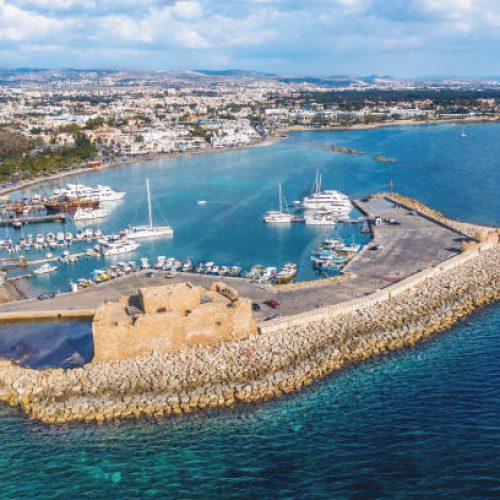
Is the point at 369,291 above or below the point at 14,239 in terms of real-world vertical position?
above

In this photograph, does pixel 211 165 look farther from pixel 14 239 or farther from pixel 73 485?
pixel 73 485

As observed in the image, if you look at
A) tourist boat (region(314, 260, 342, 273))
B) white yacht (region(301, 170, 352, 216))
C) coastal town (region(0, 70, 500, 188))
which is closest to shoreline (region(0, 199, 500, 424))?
tourist boat (region(314, 260, 342, 273))

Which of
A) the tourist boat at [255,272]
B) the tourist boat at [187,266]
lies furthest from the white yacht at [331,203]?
the tourist boat at [187,266]

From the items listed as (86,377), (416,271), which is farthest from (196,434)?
(416,271)

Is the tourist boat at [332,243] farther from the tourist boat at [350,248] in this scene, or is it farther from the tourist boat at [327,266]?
the tourist boat at [327,266]

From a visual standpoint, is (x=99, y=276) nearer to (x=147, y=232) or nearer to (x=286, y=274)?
(x=286, y=274)

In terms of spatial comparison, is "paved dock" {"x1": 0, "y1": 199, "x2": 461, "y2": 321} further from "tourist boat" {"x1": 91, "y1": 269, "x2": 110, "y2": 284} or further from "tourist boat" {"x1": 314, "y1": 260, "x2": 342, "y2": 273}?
"tourist boat" {"x1": 91, "y1": 269, "x2": 110, "y2": 284}
